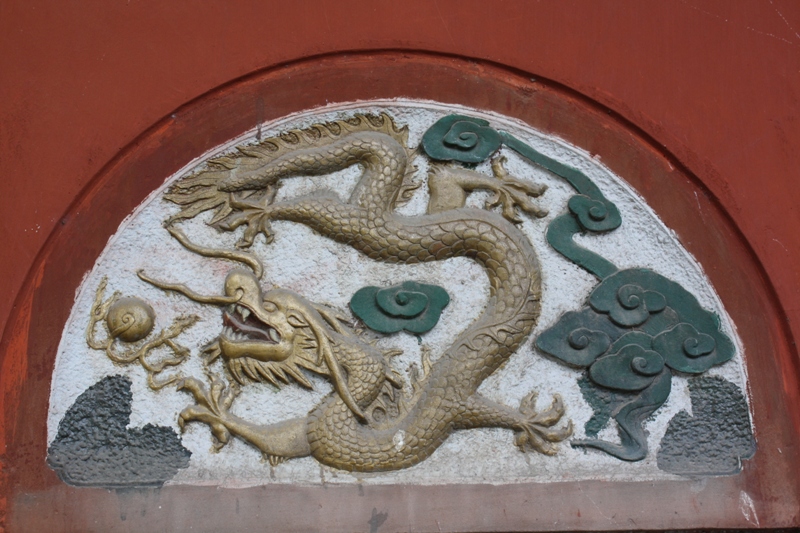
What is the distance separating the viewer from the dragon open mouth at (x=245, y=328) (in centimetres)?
223

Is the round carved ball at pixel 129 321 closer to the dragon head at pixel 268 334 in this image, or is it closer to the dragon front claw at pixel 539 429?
the dragon head at pixel 268 334

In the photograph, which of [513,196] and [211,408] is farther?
[513,196]

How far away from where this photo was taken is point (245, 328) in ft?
7.30

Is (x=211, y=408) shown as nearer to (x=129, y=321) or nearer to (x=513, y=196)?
(x=129, y=321)

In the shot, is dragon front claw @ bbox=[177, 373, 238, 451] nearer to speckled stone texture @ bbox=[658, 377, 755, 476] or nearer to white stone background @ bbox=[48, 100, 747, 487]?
white stone background @ bbox=[48, 100, 747, 487]

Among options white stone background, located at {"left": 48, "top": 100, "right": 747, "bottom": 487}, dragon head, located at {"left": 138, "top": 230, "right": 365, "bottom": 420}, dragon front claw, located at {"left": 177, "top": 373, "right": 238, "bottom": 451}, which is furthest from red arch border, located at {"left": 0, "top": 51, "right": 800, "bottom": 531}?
dragon head, located at {"left": 138, "top": 230, "right": 365, "bottom": 420}

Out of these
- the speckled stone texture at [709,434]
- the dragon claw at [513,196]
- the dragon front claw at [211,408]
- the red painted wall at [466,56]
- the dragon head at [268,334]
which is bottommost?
the speckled stone texture at [709,434]

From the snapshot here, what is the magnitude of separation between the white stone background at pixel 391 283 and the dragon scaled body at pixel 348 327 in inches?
1.2

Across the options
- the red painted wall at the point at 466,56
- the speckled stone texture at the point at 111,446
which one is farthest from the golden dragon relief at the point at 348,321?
the red painted wall at the point at 466,56

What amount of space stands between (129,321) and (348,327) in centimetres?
55

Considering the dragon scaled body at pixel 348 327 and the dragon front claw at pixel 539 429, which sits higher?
the dragon scaled body at pixel 348 327

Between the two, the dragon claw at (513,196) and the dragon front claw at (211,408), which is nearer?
the dragon front claw at (211,408)

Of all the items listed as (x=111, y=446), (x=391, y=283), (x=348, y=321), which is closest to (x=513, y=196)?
(x=391, y=283)

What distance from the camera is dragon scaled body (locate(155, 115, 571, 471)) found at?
7.20ft
